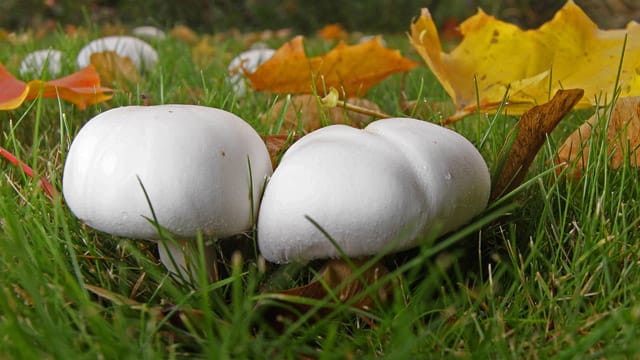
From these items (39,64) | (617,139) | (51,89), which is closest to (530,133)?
(617,139)

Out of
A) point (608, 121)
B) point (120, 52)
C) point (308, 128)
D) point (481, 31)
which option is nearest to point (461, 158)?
point (608, 121)

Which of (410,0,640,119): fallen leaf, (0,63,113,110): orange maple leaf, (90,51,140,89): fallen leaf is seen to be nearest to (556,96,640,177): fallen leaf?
(410,0,640,119): fallen leaf

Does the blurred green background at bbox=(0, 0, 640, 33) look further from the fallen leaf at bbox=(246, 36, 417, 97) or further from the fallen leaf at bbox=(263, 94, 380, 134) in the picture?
the fallen leaf at bbox=(263, 94, 380, 134)

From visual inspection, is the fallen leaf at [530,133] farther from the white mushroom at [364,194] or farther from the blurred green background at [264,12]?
the blurred green background at [264,12]

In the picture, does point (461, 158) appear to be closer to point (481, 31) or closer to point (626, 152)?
point (626, 152)

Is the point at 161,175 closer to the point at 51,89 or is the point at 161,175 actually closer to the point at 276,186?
the point at 276,186

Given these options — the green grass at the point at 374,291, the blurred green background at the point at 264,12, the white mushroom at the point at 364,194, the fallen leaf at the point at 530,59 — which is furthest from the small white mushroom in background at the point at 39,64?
the blurred green background at the point at 264,12
